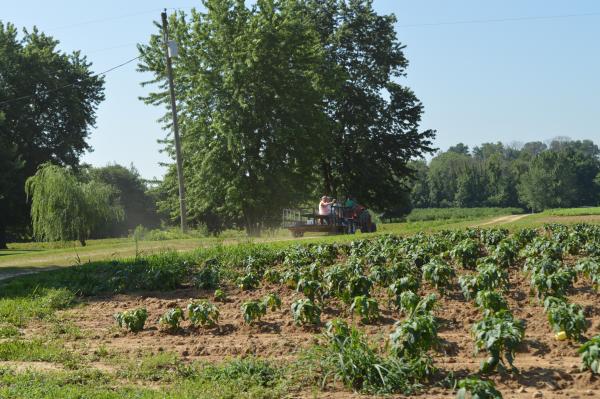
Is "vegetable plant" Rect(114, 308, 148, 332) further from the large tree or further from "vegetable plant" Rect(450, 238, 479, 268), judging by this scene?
the large tree

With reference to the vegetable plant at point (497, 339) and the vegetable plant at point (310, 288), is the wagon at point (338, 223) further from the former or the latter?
the vegetable plant at point (497, 339)

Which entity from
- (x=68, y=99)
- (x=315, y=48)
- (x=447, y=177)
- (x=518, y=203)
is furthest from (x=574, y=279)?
(x=447, y=177)

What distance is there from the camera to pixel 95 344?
310 inches

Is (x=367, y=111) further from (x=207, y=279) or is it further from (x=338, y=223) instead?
(x=207, y=279)

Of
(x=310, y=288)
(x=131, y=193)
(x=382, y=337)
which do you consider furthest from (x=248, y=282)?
(x=131, y=193)

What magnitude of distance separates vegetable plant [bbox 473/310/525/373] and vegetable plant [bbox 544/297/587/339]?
66 cm

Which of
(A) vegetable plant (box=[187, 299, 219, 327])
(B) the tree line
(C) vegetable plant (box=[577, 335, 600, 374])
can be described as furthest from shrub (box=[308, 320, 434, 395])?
(B) the tree line

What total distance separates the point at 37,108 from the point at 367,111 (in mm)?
20294

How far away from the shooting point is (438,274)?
8883mm

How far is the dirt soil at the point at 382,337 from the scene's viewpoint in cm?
538

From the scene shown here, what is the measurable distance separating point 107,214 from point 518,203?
7836 cm

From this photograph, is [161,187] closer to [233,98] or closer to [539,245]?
[233,98]

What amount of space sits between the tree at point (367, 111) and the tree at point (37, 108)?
652 inches

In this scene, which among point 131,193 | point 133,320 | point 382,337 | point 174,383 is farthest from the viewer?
point 131,193
